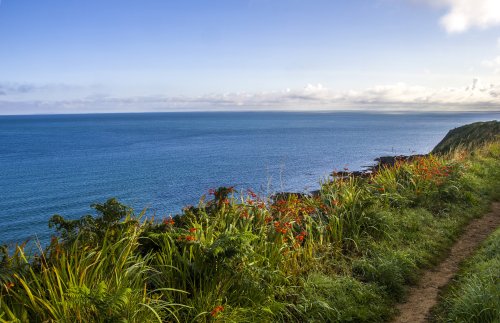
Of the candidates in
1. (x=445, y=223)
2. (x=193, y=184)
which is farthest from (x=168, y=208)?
(x=445, y=223)

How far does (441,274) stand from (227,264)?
4.63 meters

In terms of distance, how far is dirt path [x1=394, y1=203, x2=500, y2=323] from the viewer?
251 inches

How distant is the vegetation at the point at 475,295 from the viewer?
5.37 metres

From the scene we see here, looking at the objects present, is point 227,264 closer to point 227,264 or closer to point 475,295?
point 227,264

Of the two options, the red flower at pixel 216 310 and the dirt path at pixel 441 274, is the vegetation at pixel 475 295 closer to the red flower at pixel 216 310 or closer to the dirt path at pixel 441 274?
the dirt path at pixel 441 274

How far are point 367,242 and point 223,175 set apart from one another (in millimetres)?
37774

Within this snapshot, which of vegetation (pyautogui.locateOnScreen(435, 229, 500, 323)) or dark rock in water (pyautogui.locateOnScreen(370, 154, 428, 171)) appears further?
dark rock in water (pyautogui.locateOnScreen(370, 154, 428, 171))

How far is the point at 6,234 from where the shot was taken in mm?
25797

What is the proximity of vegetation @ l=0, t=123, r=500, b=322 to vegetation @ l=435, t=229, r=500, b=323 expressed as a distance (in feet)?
2.44

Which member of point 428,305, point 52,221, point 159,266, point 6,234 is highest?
point 52,221

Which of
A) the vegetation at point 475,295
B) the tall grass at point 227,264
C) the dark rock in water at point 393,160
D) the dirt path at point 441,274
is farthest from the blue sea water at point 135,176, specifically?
the vegetation at point 475,295

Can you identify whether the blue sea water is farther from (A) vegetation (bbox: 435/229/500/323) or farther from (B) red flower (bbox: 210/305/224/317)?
(B) red flower (bbox: 210/305/224/317)

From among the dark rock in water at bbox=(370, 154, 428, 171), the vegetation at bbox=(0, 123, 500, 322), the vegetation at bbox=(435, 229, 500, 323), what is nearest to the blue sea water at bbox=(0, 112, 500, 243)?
the dark rock in water at bbox=(370, 154, 428, 171)

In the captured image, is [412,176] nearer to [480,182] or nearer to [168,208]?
[480,182]
